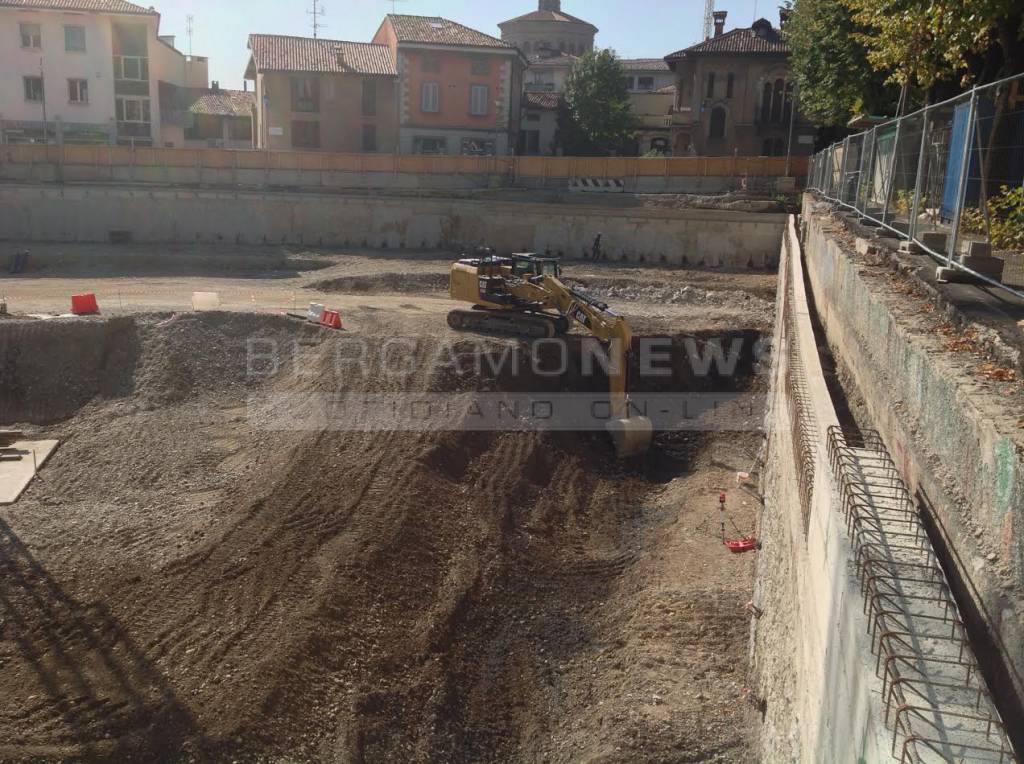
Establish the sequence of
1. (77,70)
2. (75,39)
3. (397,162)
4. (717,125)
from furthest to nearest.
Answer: (717,125) → (77,70) → (75,39) → (397,162)

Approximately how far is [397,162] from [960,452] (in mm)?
34629

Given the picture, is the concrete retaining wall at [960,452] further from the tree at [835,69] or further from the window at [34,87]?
the window at [34,87]

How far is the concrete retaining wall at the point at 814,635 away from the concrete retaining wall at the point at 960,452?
0.46 meters

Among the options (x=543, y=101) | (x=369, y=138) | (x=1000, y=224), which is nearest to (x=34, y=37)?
(x=369, y=138)

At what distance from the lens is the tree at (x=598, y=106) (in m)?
52.9

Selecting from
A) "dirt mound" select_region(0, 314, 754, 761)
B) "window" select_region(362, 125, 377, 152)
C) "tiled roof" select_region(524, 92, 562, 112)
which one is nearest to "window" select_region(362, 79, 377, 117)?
"window" select_region(362, 125, 377, 152)

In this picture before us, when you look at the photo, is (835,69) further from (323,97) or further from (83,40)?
(83,40)

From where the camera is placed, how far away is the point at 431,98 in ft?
160

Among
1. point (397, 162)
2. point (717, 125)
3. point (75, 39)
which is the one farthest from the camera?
point (717, 125)

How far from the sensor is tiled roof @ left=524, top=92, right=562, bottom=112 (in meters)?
56.3

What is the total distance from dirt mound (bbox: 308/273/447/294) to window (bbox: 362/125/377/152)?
2508 cm

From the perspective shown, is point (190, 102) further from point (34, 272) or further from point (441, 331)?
→ point (441, 331)

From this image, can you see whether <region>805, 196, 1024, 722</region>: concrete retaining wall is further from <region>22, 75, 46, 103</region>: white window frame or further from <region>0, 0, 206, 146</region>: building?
<region>22, 75, 46, 103</region>: white window frame

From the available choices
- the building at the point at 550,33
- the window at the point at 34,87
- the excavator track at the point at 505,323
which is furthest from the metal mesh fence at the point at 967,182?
the building at the point at 550,33
